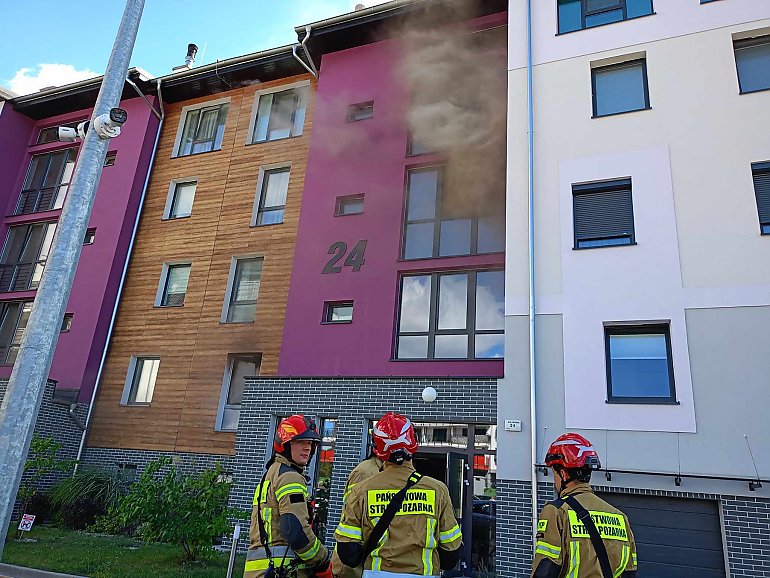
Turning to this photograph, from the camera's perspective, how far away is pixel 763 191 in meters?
9.06

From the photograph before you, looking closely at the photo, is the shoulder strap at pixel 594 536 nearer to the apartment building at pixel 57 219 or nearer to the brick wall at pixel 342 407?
the brick wall at pixel 342 407

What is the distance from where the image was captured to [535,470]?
28.2 feet

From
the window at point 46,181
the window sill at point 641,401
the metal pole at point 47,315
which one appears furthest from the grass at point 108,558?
the window at point 46,181

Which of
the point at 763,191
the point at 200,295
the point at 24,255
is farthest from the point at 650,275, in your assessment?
the point at 24,255

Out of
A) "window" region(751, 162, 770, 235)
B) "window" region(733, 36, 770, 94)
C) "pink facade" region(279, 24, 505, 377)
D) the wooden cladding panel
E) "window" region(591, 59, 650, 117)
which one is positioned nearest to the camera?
"window" region(751, 162, 770, 235)

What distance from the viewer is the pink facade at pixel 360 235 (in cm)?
1140

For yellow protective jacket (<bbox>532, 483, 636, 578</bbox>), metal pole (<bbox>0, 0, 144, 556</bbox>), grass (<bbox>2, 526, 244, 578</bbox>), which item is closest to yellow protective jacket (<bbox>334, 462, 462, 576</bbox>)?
yellow protective jacket (<bbox>532, 483, 636, 578</bbox>)

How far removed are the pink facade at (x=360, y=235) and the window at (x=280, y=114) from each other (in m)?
1.16

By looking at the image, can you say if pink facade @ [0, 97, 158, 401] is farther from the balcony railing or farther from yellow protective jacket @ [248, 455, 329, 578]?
yellow protective jacket @ [248, 455, 329, 578]

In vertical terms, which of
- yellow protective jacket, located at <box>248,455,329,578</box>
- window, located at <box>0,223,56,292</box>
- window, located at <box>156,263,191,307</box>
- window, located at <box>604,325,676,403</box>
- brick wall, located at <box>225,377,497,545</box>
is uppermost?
window, located at <box>0,223,56,292</box>

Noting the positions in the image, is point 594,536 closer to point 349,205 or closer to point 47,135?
point 349,205

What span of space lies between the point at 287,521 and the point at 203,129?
15.7m

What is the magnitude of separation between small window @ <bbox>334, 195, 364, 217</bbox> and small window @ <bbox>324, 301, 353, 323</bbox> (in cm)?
205

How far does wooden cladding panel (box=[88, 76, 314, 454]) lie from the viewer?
13289 millimetres
